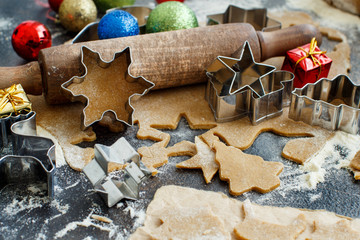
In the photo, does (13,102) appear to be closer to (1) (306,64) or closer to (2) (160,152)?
(2) (160,152)

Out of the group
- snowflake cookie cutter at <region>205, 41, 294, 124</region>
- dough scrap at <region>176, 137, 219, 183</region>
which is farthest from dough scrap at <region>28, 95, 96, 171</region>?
snowflake cookie cutter at <region>205, 41, 294, 124</region>

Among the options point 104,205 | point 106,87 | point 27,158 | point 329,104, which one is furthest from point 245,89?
point 27,158

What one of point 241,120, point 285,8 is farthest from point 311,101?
point 285,8

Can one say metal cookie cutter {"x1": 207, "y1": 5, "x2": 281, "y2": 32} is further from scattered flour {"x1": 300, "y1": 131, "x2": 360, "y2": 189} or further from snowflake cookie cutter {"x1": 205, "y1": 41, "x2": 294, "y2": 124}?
scattered flour {"x1": 300, "y1": 131, "x2": 360, "y2": 189}

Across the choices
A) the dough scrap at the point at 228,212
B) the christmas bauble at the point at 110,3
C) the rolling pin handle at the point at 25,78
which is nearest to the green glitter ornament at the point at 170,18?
the christmas bauble at the point at 110,3

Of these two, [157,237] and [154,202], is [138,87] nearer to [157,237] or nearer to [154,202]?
[154,202]
